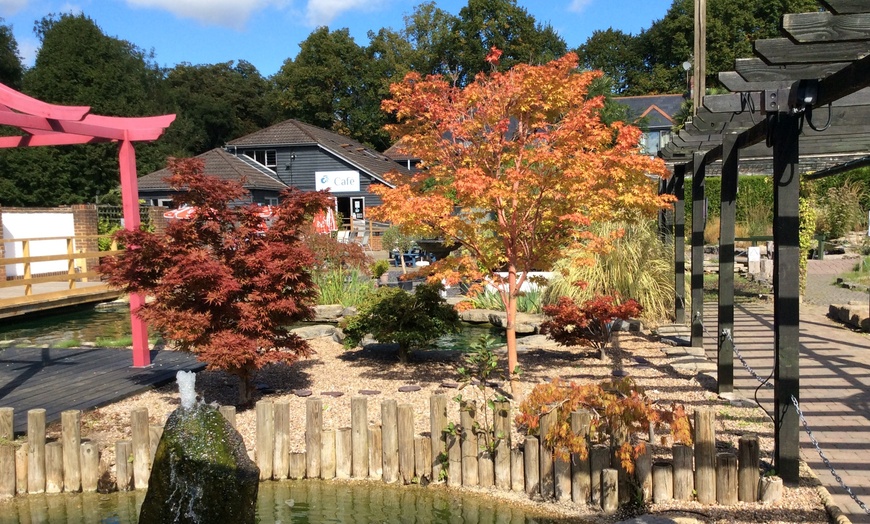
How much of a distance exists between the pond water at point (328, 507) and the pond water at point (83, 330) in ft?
16.2

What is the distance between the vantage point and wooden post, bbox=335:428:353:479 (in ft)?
17.9

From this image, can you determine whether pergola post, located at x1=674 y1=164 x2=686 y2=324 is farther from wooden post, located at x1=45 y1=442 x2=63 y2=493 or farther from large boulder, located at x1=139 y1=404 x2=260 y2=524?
large boulder, located at x1=139 y1=404 x2=260 y2=524

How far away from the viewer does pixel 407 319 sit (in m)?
8.81

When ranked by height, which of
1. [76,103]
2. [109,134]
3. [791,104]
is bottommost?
[791,104]

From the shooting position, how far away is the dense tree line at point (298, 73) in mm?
38719

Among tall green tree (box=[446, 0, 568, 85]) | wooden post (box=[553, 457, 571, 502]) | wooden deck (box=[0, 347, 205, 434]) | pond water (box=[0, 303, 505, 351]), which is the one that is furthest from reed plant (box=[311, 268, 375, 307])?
tall green tree (box=[446, 0, 568, 85])

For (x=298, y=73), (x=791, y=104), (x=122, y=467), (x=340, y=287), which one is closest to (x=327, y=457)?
(x=122, y=467)

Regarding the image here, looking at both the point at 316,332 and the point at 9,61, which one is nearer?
the point at 316,332

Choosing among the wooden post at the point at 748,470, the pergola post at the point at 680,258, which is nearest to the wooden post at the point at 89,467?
the wooden post at the point at 748,470

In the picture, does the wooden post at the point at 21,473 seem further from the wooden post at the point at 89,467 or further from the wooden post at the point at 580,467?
the wooden post at the point at 580,467

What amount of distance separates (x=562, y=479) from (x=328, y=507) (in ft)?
5.21

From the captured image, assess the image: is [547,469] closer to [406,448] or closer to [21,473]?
[406,448]

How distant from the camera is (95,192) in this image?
128ft

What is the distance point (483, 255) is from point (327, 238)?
797 cm
